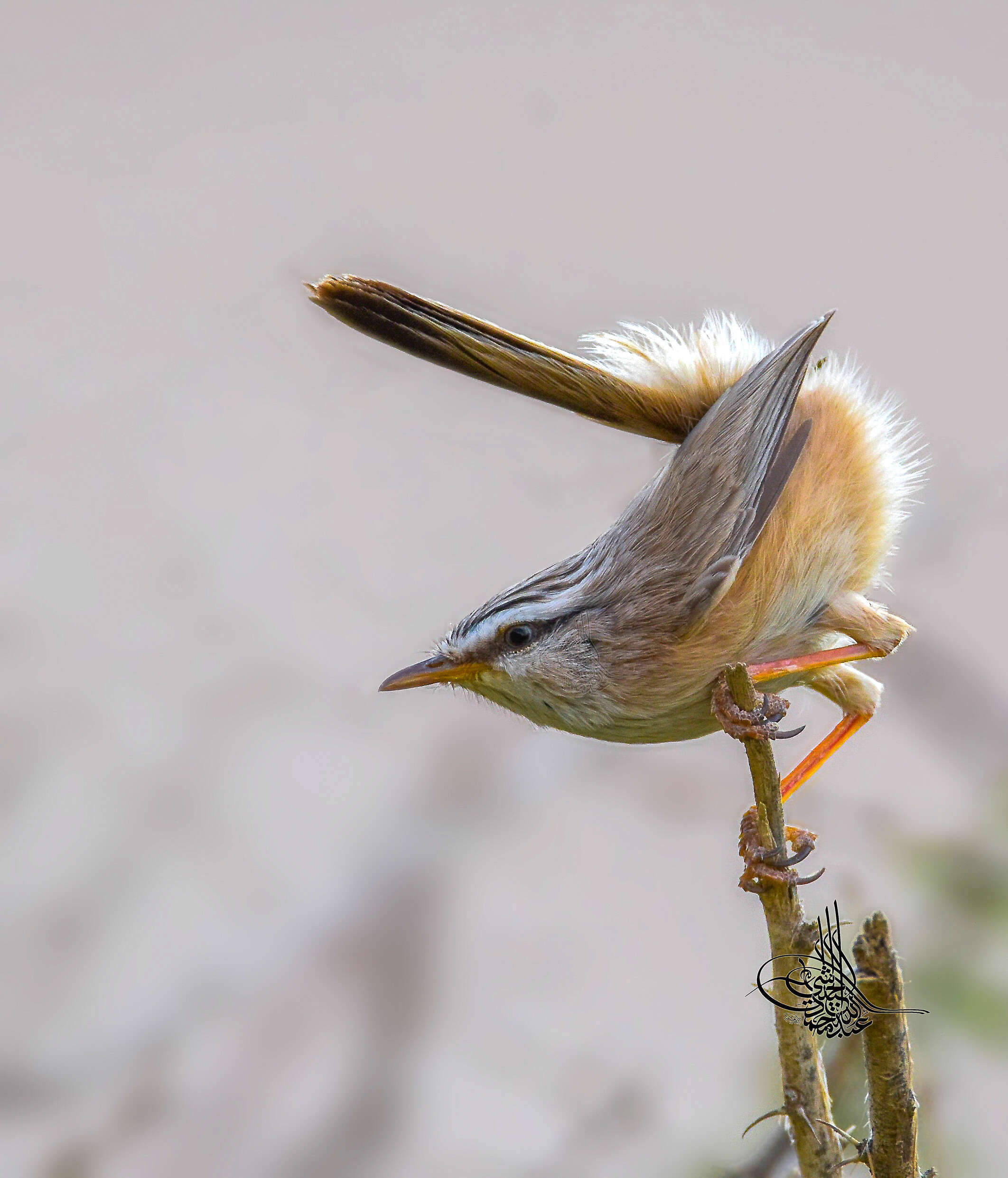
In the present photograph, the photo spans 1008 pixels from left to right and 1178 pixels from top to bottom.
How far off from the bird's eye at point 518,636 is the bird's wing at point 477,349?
633mm

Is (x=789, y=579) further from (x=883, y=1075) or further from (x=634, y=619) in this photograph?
(x=883, y=1075)

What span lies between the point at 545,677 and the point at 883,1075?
48.3 inches

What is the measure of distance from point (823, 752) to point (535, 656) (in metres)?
1.03

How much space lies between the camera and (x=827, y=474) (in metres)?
3.02

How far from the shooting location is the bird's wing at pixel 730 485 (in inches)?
109

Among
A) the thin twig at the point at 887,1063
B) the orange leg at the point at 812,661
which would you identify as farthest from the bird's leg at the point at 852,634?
the thin twig at the point at 887,1063

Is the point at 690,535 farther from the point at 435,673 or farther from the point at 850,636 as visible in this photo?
the point at 435,673

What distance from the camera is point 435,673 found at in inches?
120

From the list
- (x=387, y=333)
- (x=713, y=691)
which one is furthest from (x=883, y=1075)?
(x=387, y=333)

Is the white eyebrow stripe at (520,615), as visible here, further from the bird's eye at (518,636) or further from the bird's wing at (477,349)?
the bird's wing at (477,349)

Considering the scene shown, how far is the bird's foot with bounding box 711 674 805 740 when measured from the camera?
2486 mm

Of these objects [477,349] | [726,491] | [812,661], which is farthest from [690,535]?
[477,349]

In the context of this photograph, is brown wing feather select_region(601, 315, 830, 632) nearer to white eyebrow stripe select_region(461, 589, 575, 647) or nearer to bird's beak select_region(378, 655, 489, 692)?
white eyebrow stripe select_region(461, 589, 575, 647)

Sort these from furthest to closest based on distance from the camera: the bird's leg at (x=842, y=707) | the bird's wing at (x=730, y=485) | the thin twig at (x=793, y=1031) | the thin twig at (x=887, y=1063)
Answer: the bird's leg at (x=842, y=707), the bird's wing at (x=730, y=485), the thin twig at (x=793, y=1031), the thin twig at (x=887, y=1063)
